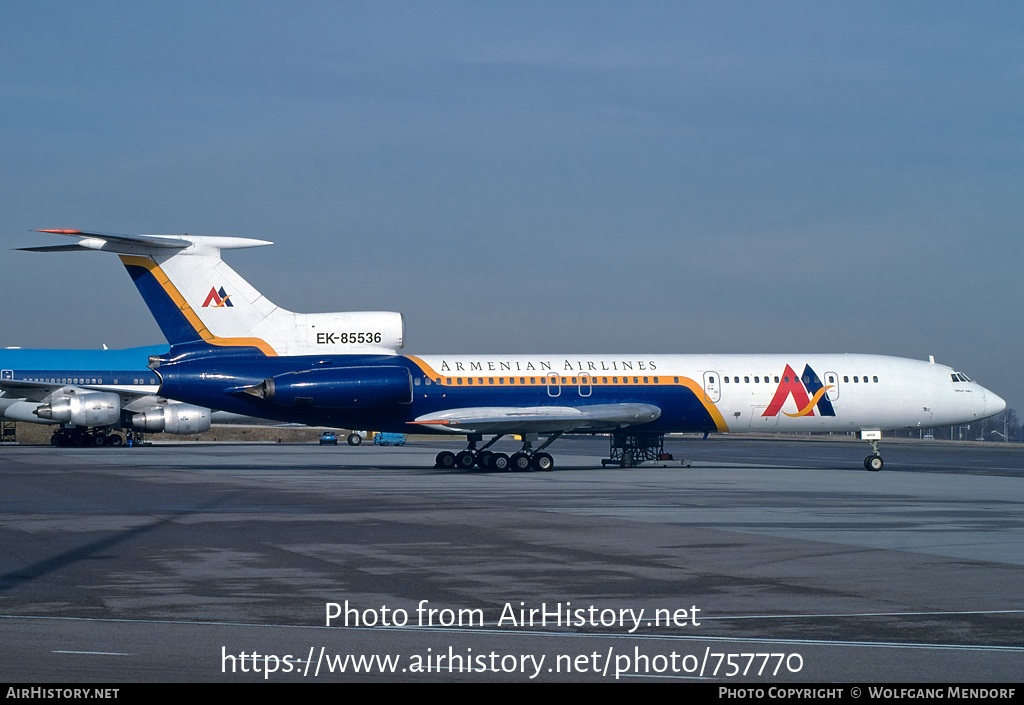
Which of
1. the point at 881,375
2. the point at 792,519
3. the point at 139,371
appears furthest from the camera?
the point at 139,371

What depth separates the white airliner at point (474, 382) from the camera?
2941 cm

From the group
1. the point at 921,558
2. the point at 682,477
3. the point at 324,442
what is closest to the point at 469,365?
the point at 682,477

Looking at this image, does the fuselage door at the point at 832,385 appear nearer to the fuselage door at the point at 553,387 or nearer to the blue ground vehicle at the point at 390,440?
the fuselage door at the point at 553,387

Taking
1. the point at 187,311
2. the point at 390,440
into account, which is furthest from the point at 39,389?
the point at 187,311

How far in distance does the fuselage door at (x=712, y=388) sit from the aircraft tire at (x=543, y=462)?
569 cm

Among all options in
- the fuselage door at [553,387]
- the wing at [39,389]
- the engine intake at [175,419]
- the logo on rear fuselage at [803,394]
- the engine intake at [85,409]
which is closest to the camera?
the fuselage door at [553,387]

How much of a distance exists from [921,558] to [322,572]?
24.8 feet

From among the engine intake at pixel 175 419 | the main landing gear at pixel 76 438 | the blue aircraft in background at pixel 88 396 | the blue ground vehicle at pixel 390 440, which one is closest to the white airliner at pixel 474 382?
the engine intake at pixel 175 419

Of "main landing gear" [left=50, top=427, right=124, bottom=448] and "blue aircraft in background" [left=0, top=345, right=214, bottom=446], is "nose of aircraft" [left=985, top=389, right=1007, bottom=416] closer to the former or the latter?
"blue aircraft in background" [left=0, top=345, right=214, bottom=446]

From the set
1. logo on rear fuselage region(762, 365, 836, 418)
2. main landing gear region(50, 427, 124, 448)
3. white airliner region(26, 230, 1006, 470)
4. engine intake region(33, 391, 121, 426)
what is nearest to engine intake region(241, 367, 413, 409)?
white airliner region(26, 230, 1006, 470)

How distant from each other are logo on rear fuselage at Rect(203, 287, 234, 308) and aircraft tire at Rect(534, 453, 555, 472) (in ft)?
34.9

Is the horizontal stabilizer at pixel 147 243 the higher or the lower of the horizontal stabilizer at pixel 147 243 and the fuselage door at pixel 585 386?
the higher
